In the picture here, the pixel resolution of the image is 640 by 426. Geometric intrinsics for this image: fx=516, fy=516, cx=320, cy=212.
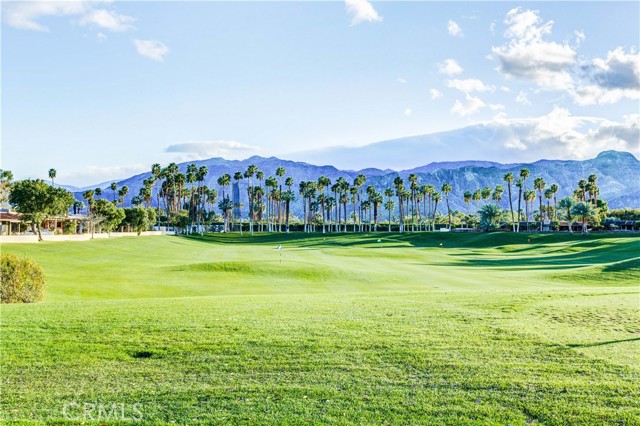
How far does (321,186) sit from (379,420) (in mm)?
161416

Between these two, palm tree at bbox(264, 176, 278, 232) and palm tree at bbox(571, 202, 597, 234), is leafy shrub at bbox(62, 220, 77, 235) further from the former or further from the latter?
palm tree at bbox(571, 202, 597, 234)

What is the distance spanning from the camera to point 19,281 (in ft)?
66.6

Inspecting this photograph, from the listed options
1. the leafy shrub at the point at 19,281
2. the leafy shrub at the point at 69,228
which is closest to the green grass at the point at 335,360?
the leafy shrub at the point at 19,281

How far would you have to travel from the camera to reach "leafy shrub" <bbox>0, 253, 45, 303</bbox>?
19844 millimetres

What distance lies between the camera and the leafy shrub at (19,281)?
1984 cm

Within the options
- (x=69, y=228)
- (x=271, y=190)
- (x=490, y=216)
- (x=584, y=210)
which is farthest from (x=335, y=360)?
(x=271, y=190)

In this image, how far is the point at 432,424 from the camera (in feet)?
25.4

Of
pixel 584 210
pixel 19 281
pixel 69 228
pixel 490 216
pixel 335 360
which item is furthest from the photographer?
pixel 490 216

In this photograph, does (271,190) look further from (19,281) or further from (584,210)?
(19,281)

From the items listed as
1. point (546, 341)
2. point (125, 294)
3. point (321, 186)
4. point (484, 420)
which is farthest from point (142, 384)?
point (321, 186)

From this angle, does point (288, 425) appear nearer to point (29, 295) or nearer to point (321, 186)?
point (29, 295)

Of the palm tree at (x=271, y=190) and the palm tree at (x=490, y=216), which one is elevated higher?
the palm tree at (x=271, y=190)

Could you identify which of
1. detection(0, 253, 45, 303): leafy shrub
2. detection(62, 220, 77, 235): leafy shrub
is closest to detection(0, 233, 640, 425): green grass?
detection(0, 253, 45, 303): leafy shrub

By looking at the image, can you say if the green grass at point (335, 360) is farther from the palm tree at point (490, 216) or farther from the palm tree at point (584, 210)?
the palm tree at point (490, 216)
